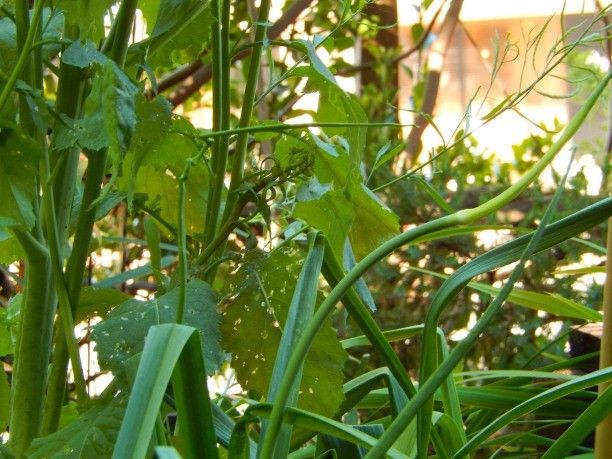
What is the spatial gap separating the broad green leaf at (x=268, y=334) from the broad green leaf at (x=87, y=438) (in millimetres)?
78

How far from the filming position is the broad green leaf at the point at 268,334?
45cm

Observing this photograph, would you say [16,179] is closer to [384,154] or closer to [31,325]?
[31,325]

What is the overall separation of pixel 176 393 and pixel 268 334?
126 millimetres

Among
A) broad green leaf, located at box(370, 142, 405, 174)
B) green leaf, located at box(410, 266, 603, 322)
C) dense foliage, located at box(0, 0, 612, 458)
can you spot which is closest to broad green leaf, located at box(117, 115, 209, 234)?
dense foliage, located at box(0, 0, 612, 458)

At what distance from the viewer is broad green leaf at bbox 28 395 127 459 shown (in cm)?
39

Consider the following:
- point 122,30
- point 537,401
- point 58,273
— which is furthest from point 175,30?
point 537,401

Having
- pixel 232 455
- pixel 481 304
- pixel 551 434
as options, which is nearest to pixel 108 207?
pixel 232 455

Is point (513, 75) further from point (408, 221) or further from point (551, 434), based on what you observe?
point (551, 434)

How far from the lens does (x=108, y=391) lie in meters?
0.45

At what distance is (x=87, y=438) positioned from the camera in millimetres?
394

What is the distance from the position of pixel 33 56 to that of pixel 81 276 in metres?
0.11

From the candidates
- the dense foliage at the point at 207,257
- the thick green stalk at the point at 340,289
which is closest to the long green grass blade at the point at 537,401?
the dense foliage at the point at 207,257

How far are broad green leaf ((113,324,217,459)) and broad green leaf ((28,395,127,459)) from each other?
0.06m

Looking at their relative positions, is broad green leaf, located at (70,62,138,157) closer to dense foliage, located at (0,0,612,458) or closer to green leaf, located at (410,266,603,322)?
dense foliage, located at (0,0,612,458)
